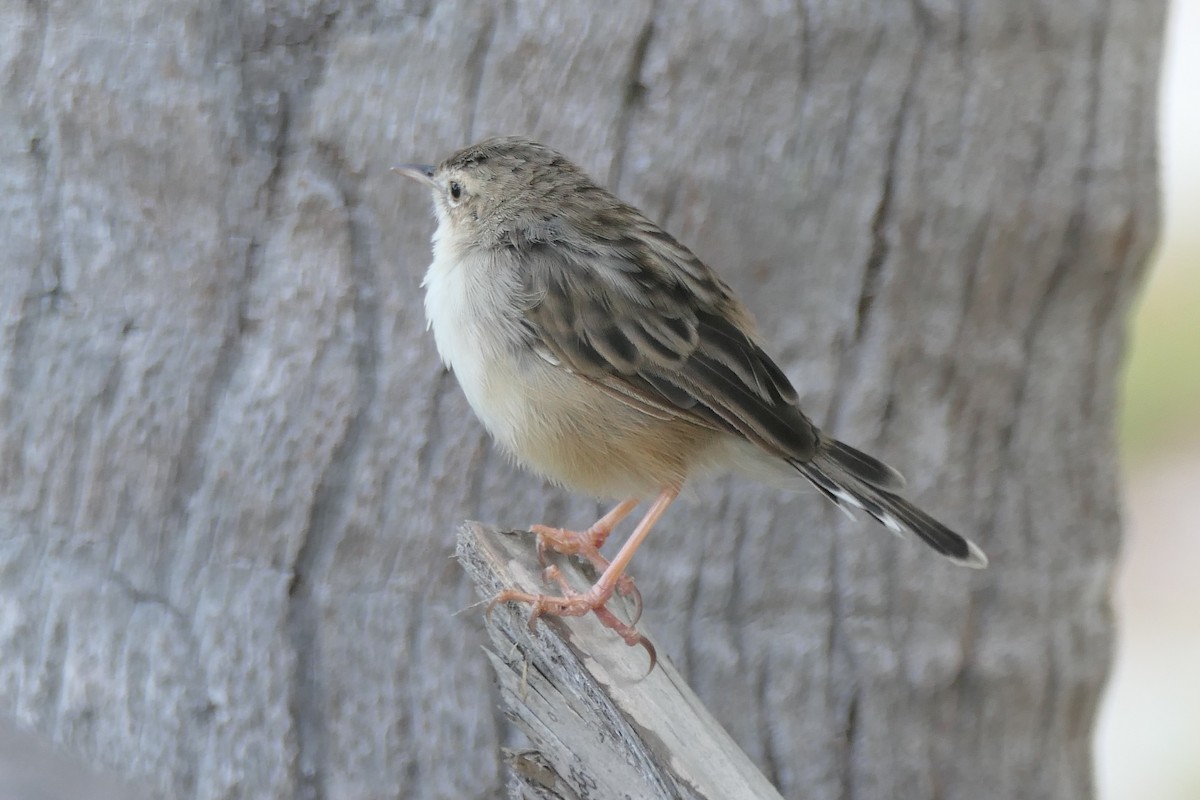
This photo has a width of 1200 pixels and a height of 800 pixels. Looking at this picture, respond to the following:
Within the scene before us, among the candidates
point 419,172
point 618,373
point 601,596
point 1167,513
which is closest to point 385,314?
point 419,172

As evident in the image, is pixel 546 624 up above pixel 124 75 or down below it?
below

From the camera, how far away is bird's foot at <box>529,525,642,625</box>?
13.8 feet

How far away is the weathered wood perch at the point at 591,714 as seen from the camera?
3.16m

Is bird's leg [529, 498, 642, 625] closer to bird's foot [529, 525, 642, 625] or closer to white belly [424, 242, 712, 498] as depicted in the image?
bird's foot [529, 525, 642, 625]

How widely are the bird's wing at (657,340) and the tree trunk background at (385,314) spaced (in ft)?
1.41

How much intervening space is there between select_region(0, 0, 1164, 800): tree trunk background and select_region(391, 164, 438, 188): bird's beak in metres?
0.11

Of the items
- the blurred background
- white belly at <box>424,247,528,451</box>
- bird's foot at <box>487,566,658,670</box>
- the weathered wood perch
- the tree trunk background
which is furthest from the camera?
the blurred background

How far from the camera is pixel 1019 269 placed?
467 centimetres

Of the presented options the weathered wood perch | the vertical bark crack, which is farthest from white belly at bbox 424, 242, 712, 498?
the vertical bark crack

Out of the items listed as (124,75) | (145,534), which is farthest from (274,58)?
(145,534)

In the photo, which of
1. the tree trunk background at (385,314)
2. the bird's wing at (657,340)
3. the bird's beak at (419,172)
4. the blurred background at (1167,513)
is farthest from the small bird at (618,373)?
the blurred background at (1167,513)

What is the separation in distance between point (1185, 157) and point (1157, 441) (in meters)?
3.05

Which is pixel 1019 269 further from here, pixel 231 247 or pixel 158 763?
pixel 158 763

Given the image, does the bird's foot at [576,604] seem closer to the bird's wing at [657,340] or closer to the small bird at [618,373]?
A: the small bird at [618,373]
